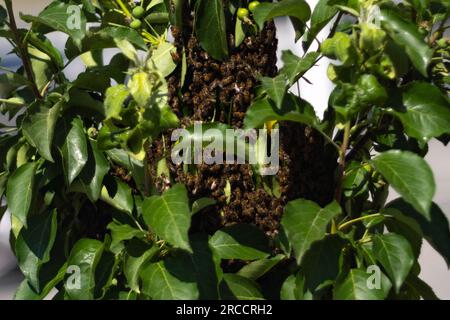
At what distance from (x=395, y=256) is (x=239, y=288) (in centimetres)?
27

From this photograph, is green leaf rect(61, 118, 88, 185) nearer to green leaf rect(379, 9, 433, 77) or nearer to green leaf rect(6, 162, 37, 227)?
green leaf rect(6, 162, 37, 227)

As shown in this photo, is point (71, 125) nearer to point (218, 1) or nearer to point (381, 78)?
point (218, 1)

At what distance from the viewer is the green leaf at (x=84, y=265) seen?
4.27 ft

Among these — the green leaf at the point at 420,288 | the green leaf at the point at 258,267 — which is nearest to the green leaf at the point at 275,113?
the green leaf at the point at 258,267

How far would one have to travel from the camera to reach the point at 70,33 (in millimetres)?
1316

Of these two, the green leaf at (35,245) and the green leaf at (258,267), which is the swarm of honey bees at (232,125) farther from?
the green leaf at (35,245)

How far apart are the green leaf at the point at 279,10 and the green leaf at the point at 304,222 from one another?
0.30 metres

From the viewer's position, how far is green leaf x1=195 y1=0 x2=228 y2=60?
1.36 meters

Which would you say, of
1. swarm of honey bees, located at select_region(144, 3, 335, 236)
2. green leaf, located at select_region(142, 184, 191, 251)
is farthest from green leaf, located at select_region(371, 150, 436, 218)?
green leaf, located at select_region(142, 184, 191, 251)

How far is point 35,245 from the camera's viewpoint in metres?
1.37

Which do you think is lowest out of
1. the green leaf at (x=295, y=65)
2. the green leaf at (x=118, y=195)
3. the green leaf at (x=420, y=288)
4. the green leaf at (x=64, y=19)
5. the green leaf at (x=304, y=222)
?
the green leaf at (x=420, y=288)

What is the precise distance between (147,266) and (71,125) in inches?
11.0

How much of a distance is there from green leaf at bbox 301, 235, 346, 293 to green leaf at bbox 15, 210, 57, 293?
0.45 meters
